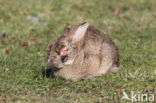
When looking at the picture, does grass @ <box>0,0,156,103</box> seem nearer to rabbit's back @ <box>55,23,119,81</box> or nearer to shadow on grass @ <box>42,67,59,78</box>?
shadow on grass @ <box>42,67,59,78</box>

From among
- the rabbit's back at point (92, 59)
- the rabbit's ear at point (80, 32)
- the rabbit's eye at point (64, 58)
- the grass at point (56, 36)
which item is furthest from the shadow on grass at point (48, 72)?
the rabbit's ear at point (80, 32)

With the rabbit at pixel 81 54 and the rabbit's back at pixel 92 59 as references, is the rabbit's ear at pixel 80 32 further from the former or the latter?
the rabbit's back at pixel 92 59

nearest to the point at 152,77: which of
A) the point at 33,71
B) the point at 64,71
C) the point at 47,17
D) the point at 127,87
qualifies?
the point at 127,87

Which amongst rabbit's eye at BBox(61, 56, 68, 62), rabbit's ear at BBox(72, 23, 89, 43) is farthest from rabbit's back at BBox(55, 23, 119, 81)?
rabbit's eye at BBox(61, 56, 68, 62)

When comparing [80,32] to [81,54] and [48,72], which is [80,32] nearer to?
[81,54]

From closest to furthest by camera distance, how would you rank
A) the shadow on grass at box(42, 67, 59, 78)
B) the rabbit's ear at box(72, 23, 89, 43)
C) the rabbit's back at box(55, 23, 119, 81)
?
the rabbit's ear at box(72, 23, 89, 43) < the rabbit's back at box(55, 23, 119, 81) < the shadow on grass at box(42, 67, 59, 78)

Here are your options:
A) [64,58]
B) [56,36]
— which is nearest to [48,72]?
[64,58]
